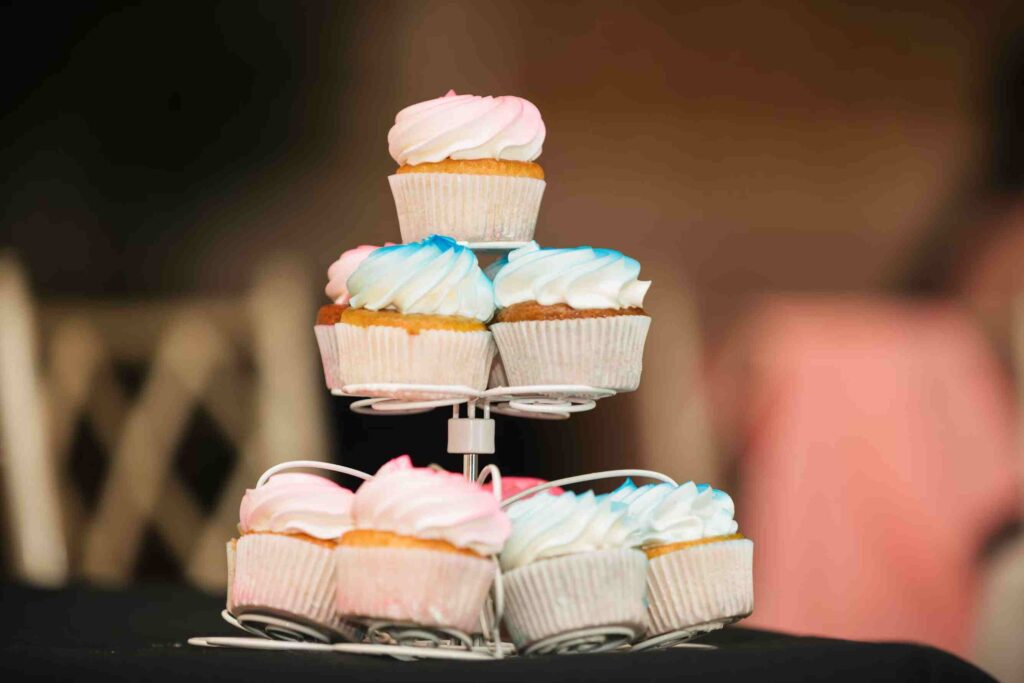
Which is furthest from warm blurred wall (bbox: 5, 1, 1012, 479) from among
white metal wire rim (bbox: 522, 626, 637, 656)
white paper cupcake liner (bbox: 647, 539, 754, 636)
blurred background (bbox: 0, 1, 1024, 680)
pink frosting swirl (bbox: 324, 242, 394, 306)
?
white metal wire rim (bbox: 522, 626, 637, 656)

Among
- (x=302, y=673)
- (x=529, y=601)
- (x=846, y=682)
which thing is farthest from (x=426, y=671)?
(x=846, y=682)

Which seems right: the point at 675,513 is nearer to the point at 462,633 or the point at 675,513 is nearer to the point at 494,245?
the point at 462,633

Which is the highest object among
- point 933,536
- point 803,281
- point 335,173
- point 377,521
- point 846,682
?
point 335,173

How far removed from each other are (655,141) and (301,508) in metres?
2.26

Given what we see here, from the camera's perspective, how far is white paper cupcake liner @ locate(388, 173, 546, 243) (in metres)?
1.57

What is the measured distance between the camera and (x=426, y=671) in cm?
111

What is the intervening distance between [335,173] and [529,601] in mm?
2333

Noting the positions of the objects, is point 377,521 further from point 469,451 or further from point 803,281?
point 803,281

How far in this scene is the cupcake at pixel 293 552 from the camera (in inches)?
52.2

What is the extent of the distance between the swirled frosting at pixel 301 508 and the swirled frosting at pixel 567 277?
332 mm

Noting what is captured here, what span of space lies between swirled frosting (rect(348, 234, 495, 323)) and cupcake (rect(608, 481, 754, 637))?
0.96 ft

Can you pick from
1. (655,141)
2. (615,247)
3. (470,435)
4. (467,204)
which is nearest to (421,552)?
(470,435)

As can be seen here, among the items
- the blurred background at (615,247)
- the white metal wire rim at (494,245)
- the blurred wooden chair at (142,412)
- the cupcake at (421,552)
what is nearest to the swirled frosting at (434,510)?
the cupcake at (421,552)

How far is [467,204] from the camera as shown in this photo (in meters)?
1.58
